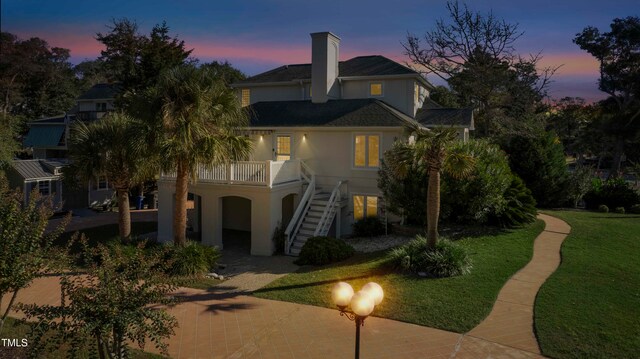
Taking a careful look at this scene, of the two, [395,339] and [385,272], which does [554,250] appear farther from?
[395,339]

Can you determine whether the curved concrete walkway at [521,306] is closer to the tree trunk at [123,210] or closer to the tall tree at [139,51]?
the tree trunk at [123,210]

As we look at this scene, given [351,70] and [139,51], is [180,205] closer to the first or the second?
[351,70]

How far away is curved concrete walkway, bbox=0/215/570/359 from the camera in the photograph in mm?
8555

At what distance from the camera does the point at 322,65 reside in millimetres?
23422

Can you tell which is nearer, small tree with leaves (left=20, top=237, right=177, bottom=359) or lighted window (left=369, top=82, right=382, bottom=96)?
small tree with leaves (left=20, top=237, right=177, bottom=359)

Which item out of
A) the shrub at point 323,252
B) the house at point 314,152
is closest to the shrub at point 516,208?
the house at point 314,152

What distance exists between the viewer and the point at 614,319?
30.9ft

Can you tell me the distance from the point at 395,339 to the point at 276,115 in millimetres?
15894

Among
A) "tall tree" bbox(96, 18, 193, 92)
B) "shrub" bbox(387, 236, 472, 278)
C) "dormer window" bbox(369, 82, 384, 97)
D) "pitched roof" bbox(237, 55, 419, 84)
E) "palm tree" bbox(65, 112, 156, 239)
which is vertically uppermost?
"tall tree" bbox(96, 18, 193, 92)

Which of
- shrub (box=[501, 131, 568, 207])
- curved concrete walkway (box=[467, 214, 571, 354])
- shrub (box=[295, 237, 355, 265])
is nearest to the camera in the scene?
curved concrete walkway (box=[467, 214, 571, 354])

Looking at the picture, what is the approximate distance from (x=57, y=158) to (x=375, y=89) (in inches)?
1012

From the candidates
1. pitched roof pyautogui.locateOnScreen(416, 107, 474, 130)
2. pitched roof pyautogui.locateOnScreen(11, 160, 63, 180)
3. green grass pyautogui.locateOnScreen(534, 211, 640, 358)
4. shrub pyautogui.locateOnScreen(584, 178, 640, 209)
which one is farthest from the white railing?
shrub pyautogui.locateOnScreen(584, 178, 640, 209)

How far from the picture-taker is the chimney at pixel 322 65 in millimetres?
23344

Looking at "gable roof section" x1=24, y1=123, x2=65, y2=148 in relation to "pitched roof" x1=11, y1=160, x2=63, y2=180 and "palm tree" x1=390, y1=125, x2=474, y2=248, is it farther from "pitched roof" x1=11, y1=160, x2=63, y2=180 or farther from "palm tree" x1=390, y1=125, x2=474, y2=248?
"palm tree" x1=390, y1=125, x2=474, y2=248
